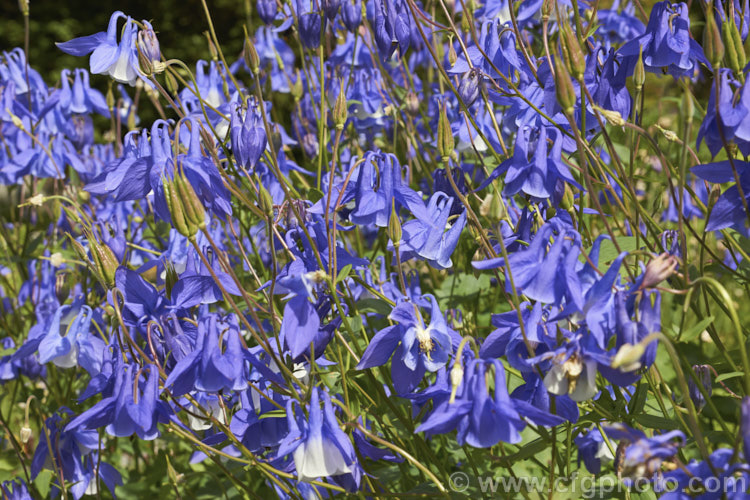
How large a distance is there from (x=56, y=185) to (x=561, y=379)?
257 cm

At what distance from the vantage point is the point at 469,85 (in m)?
1.88

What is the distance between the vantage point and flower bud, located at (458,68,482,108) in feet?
6.15

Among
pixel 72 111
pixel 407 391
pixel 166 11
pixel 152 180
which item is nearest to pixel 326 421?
pixel 407 391

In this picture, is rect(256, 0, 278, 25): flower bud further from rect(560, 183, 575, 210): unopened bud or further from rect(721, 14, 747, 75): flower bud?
rect(721, 14, 747, 75): flower bud

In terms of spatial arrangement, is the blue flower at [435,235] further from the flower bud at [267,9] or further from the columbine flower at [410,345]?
the flower bud at [267,9]

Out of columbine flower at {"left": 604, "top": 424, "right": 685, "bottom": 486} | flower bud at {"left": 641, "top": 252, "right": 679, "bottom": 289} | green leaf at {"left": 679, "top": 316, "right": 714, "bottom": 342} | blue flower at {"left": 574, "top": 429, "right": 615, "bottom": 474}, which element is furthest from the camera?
blue flower at {"left": 574, "top": 429, "right": 615, "bottom": 474}

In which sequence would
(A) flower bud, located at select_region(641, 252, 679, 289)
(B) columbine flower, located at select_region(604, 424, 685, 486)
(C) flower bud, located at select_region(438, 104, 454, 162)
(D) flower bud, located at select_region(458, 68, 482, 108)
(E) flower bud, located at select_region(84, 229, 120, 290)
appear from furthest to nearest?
1. (D) flower bud, located at select_region(458, 68, 482, 108)
2. (C) flower bud, located at select_region(438, 104, 454, 162)
3. (E) flower bud, located at select_region(84, 229, 120, 290)
4. (A) flower bud, located at select_region(641, 252, 679, 289)
5. (B) columbine flower, located at select_region(604, 424, 685, 486)

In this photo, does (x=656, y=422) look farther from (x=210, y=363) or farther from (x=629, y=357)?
(x=210, y=363)

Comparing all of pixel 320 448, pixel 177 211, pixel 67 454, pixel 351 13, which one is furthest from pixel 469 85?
pixel 67 454

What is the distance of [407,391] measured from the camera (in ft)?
5.01

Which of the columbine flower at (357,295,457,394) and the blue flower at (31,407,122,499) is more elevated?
the columbine flower at (357,295,457,394)

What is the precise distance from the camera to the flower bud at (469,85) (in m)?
1.87

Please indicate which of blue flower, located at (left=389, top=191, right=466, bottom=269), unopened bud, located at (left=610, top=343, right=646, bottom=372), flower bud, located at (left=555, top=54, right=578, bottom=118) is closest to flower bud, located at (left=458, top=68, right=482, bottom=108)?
blue flower, located at (left=389, top=191, right=466, bottom=269)

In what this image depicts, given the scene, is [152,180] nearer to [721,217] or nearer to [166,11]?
[721,217]
